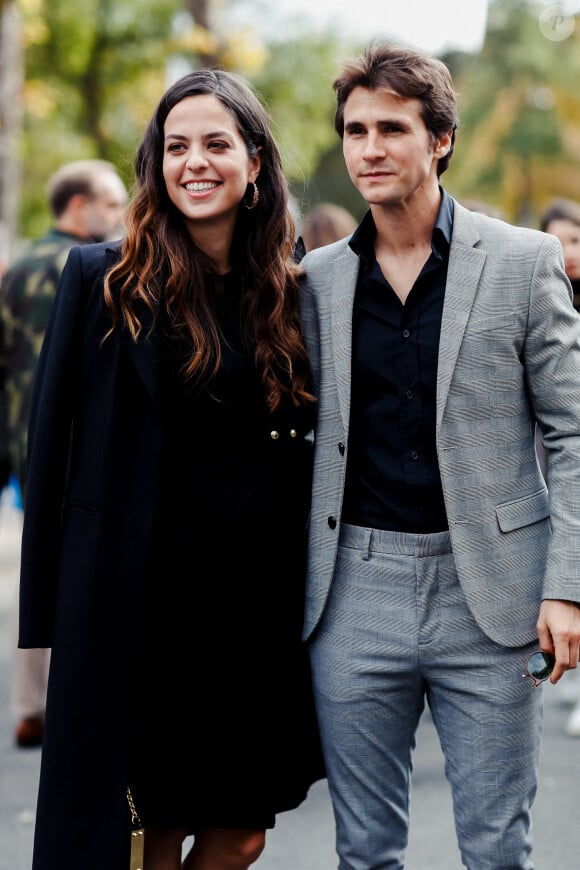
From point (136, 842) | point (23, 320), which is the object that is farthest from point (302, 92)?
point (136, 842)

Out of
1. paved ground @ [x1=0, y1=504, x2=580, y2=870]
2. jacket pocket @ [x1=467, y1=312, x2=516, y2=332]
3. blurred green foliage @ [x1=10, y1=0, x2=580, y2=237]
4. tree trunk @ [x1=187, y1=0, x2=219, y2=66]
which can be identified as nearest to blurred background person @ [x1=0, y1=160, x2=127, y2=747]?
paved ground @ [x1=0, y1=504, x2=580, y2=870]

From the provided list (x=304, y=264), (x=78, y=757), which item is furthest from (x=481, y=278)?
(x=78, y=757)

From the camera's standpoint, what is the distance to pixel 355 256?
10.0 ft

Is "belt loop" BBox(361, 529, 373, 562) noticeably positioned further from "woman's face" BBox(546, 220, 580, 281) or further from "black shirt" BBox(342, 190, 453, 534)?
"woman's face" BBox(546, 220, 580, 281)

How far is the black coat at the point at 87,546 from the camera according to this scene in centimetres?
289

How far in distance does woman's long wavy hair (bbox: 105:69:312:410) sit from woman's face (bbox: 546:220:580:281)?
252cm

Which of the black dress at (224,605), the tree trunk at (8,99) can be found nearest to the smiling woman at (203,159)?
the black dress at (224,605)

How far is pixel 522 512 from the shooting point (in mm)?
2883

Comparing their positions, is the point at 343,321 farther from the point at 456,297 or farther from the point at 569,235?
the point at 569,235

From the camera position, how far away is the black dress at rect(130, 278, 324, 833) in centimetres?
295

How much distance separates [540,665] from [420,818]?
81.3 inches

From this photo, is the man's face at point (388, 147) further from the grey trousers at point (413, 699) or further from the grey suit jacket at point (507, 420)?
the grey trousers at point (413, 699)

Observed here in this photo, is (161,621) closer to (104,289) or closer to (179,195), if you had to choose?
(104,289)

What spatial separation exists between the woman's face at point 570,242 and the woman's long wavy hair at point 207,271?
2518mm
